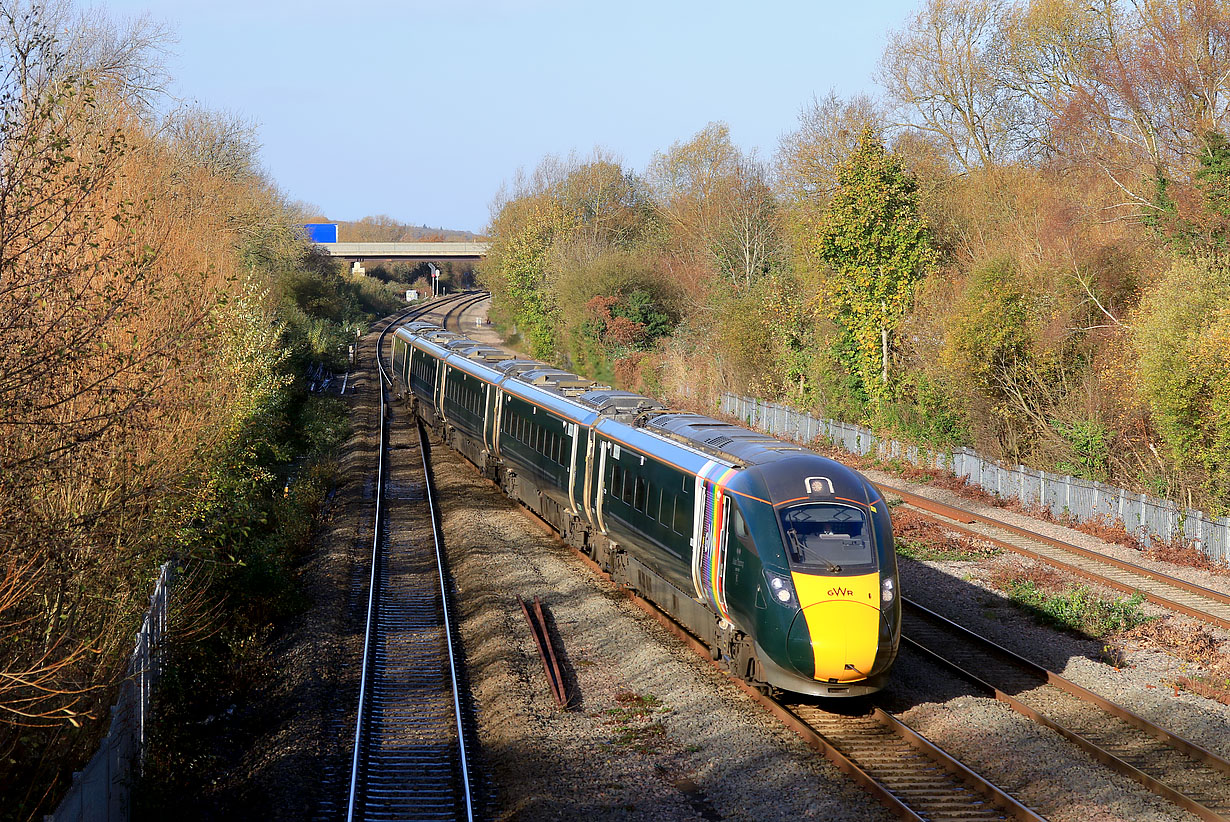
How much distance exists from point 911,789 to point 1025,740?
176 cm

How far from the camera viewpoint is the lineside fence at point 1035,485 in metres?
19.9

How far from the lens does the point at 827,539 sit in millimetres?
11336

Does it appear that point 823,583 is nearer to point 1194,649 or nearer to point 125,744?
point 1194,649

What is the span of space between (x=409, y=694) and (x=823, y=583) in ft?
17.2

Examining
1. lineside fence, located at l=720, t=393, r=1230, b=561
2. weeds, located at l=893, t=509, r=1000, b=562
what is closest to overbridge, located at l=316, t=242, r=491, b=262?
lineside fence, located at l=720, t=393, r=1230, b=561

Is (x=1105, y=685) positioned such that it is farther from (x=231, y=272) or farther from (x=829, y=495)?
(x=231, y=272)

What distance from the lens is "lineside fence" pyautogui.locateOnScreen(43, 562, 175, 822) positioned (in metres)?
7.92

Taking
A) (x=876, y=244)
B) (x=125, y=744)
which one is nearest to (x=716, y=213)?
(x=876, y=244)

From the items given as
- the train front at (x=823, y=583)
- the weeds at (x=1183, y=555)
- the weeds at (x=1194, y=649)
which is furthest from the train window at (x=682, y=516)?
the weeds at (x=1183, y=555)

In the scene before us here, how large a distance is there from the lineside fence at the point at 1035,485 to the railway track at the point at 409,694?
13.6 metres

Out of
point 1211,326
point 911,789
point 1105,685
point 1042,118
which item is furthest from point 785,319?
point 911,789

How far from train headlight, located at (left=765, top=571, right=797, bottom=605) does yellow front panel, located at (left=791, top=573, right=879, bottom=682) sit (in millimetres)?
69

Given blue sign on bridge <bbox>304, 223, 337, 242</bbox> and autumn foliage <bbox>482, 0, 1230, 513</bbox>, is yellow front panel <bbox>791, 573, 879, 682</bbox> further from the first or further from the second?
blue sign on bridge <bbox>304, 223, 337, 242</bbox>

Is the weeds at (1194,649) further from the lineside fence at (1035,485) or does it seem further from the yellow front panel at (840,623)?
the lineside fence at (1035,485)
